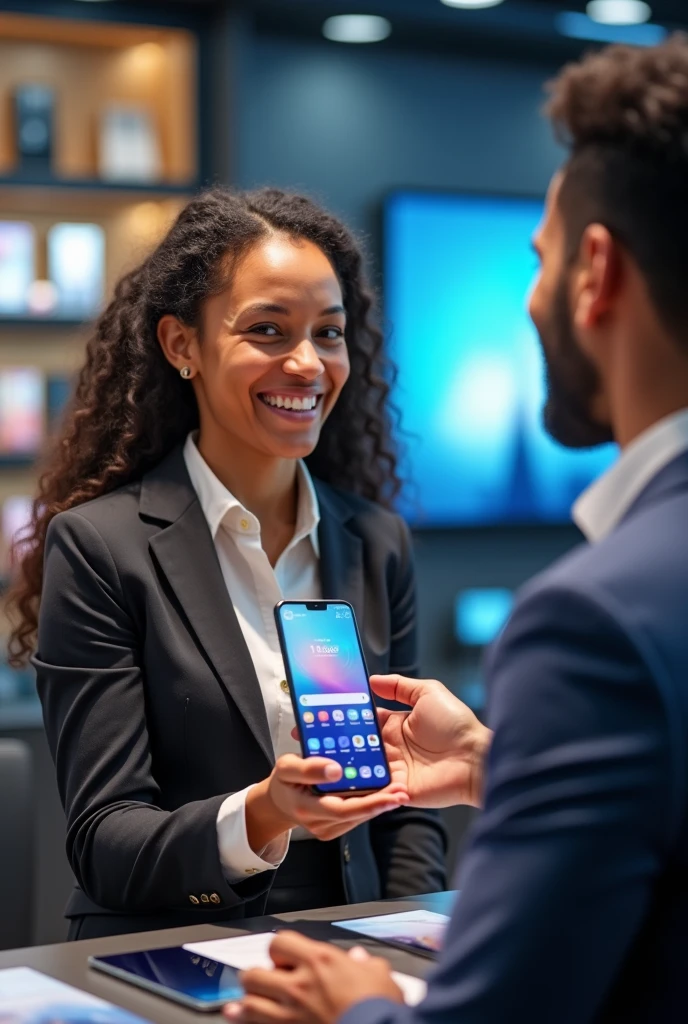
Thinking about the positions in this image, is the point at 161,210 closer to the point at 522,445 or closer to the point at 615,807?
the point at 522,445

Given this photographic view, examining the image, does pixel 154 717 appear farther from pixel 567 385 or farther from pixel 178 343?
pixel 567 385

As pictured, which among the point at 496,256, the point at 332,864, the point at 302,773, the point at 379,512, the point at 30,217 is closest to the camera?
the point at 302,773

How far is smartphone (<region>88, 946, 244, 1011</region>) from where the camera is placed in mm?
1235

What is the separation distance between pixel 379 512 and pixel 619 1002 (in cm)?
140

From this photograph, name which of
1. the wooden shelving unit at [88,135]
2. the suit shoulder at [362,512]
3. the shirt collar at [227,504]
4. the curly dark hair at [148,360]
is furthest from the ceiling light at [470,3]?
the shirt collar at [227,504]

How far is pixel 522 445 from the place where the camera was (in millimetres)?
5121

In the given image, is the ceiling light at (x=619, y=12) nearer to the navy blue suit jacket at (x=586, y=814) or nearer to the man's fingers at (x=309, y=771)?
the man's fingers at (x=309, y=771)

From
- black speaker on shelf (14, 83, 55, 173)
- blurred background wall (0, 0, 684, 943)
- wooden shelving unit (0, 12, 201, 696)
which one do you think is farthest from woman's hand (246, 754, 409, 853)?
black speaker on shelf (14, 83, 55, 173)

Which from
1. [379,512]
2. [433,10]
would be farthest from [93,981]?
[433,10]

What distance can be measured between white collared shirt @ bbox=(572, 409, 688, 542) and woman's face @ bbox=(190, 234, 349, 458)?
102 cm

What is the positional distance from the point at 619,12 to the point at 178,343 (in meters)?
3.33

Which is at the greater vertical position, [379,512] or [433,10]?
[433,10]

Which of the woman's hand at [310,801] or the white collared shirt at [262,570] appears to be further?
the white collared shirt at [262,570]

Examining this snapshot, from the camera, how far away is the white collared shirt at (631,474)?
0.98 metres
